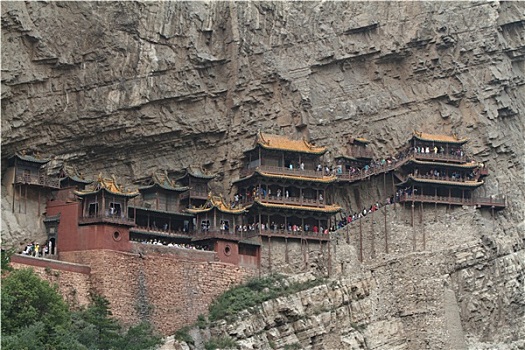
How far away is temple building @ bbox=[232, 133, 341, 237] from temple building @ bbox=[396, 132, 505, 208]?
3.87 meters

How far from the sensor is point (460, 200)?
63.6 metres

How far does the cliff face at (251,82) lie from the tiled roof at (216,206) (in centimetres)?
419

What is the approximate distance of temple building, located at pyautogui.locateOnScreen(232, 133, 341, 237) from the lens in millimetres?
60812

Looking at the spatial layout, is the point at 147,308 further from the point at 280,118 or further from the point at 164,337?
the point at 280,118

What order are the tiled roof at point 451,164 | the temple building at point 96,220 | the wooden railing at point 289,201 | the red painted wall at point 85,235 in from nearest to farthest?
the red painted wall at point 85,235 < the temple building at point 96,220 < the wooden railing at point 289,201 < the tiled roof at point 451,164

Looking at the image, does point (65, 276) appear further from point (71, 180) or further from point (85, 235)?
point (71, 180)

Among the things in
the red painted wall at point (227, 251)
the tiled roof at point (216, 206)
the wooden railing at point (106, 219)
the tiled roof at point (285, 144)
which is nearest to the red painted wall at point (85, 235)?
the wooden railing at point (106, 219)

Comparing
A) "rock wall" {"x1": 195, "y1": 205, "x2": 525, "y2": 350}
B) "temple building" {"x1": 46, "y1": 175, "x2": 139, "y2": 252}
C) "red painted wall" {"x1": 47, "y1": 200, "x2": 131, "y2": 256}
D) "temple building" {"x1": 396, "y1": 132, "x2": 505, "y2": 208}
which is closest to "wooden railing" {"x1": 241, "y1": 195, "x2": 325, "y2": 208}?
"rock wall" {"x1": 195, "y1": 205, "x2": 525, "y2": 350}

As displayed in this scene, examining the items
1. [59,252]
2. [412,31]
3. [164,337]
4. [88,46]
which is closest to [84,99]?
[88,46]

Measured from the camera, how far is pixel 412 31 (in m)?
65.1

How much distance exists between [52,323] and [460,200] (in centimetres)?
2295

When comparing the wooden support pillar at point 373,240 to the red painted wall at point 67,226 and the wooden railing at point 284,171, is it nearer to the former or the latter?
the wooden railing at point 284,171

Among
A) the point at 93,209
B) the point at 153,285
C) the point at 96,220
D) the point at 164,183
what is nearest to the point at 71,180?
the point at 93,209

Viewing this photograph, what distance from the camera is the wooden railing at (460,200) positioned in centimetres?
6278
